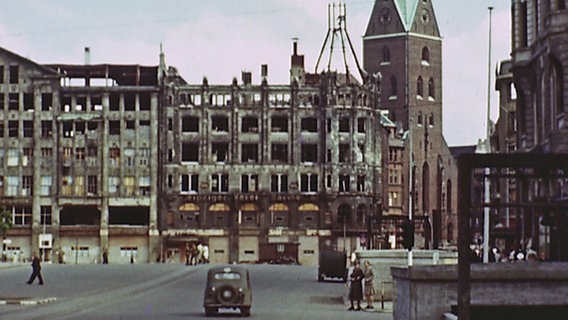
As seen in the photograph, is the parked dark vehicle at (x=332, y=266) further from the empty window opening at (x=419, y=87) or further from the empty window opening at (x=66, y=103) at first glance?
the empty window opening at (x=419, y=87)

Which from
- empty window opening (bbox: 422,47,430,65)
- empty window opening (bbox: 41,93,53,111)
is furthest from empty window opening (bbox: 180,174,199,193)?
empty window opening (bbox: 422,47,430,65)

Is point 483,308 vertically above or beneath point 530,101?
beneath

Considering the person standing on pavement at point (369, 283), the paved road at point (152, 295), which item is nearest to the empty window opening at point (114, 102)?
the paved road at point (152, 295)

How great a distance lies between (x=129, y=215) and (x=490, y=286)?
102 metres

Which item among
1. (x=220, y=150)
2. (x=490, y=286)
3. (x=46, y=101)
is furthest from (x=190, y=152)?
(x=490, y=286)

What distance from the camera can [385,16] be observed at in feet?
564

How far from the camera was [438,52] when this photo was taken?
173750mm

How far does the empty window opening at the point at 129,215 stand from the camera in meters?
127

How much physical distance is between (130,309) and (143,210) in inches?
3146

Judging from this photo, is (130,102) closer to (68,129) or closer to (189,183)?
(68,129)

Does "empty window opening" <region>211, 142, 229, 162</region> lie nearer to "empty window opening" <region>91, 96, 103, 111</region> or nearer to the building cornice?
"empty window opening" <region>91, 96, 103, 111</region>

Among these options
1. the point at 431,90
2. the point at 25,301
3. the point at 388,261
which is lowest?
the point at 25,301

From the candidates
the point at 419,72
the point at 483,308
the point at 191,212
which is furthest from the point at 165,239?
the point at 483,308

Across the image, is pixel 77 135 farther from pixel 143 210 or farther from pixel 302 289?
pixel 302 289
